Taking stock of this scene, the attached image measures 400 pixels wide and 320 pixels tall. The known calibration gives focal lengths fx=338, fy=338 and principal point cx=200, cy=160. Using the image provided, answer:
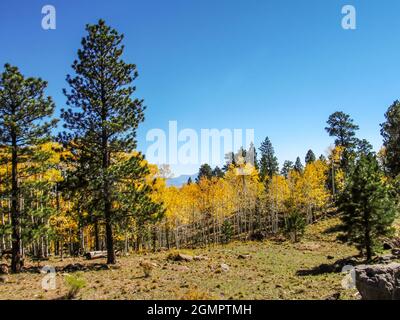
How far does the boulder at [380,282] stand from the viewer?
39.7 feet

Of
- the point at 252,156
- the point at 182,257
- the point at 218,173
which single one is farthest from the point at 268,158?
the point at 182,257

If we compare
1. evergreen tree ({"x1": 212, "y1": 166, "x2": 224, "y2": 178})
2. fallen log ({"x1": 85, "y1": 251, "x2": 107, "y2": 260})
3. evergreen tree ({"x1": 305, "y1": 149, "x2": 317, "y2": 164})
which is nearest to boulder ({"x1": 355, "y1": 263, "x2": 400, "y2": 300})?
fallen log ({"x1": 85, "y1": 251, "x2": 107, "y2": 260})

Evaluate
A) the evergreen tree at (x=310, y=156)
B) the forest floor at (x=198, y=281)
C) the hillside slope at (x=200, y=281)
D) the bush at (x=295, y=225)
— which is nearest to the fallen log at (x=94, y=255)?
the hillside slope at (x=200, y=281)

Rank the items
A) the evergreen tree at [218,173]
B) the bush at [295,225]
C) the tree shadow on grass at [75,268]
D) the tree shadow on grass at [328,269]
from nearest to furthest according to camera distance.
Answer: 1. the tree shadow on grass at [328,269]
2. the tree shadow on grass at [75,268]
3. the bush at [295,225]
4. the evergreen tree at [218,173]

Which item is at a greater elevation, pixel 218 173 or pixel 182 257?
pixel 218 173

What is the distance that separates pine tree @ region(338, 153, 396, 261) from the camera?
75.8 ft

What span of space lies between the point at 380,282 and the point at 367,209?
12.2 m

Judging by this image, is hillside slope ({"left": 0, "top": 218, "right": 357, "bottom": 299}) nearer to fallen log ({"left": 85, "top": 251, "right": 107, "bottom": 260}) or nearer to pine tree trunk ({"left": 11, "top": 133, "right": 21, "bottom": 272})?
pine tree trunk ({"left": 11, "top": 133, "right": 21, "bottom": 272})

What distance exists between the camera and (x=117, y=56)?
25125mm

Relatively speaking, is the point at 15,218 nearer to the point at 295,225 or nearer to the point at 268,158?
the point at 295,225

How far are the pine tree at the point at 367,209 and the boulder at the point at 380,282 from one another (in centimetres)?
1118

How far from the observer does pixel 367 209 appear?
23.2 meters

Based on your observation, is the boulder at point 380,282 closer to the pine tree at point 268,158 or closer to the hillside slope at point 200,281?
the hillside slope at point 200,281
